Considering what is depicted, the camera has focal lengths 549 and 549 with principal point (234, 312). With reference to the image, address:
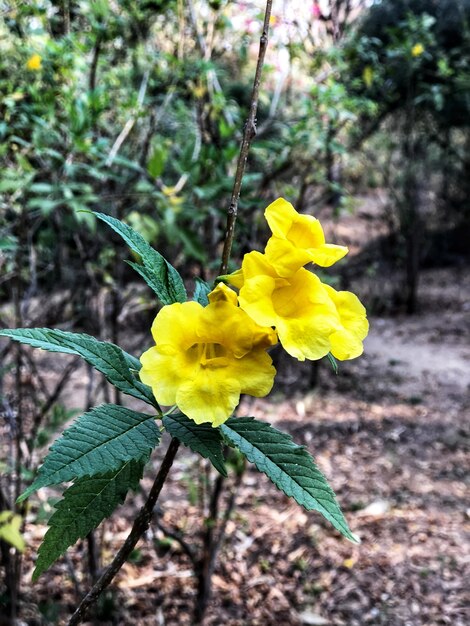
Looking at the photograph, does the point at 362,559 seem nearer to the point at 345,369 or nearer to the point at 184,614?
the point at 184,614

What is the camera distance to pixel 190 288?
12.9 feet

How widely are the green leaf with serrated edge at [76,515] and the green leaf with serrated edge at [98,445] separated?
0.11ft

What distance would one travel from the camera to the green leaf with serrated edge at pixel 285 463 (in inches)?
23.3

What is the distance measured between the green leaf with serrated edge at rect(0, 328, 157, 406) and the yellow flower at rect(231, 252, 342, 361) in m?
0.17

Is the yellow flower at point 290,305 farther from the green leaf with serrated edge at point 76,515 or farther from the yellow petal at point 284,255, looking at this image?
the green leaf with serrated edge at point 76,515

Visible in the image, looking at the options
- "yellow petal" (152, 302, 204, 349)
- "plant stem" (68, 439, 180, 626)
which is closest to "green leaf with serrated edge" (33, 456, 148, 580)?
"plant stem" (68, 439, 180, 626)

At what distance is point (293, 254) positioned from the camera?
594 millimetres

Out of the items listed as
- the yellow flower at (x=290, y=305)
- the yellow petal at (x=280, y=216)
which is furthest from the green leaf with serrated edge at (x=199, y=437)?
the yellow petal at (x=280, y=216)

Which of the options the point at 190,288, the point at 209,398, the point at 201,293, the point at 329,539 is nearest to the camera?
the point at 209,398

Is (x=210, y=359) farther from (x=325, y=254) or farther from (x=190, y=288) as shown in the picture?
(x=190, y=288)

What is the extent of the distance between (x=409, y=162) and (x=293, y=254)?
644 centimetres

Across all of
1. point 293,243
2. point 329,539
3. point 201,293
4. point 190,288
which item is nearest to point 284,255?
point 293,243

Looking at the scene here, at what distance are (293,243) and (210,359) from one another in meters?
0.16

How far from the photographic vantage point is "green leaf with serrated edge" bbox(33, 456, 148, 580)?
23.8 inches
